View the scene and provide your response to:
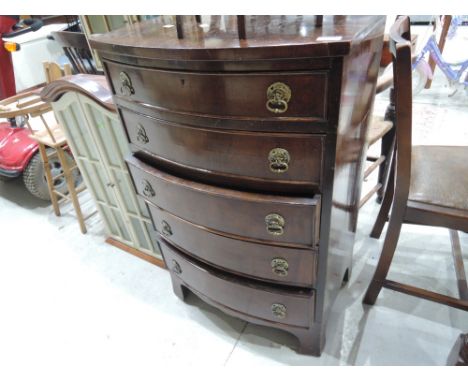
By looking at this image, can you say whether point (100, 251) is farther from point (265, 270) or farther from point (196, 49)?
point (196, 49)

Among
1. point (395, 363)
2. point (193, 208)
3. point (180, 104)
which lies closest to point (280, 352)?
point (395, 363)

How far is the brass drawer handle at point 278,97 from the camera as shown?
662 millimetres

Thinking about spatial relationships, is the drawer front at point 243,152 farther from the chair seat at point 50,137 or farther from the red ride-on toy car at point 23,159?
the red ride-on toy car at point 23,159

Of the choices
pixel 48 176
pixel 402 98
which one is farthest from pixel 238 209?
pixel 48 176

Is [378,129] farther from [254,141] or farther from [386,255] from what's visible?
[254,141]

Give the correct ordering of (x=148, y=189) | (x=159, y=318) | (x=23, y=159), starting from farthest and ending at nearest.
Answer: (x=23, y=159) → (x=159, y=318) → (x=148, y=189)

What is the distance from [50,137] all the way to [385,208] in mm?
1841

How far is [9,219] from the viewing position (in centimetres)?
224

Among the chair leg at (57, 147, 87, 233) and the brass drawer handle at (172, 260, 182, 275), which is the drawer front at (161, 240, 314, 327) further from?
the chair leg at (57, 147, 87, 233)

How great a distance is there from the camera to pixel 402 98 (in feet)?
2.94

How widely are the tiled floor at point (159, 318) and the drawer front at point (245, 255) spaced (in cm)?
46

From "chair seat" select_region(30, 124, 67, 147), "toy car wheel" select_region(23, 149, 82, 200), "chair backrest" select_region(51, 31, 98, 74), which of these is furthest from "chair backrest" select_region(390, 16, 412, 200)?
"toy car wheel" select_region(23, 149, 82, 200)

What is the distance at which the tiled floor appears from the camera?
1.27 metres

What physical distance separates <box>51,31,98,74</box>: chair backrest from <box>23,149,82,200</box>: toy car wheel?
1.88ft
